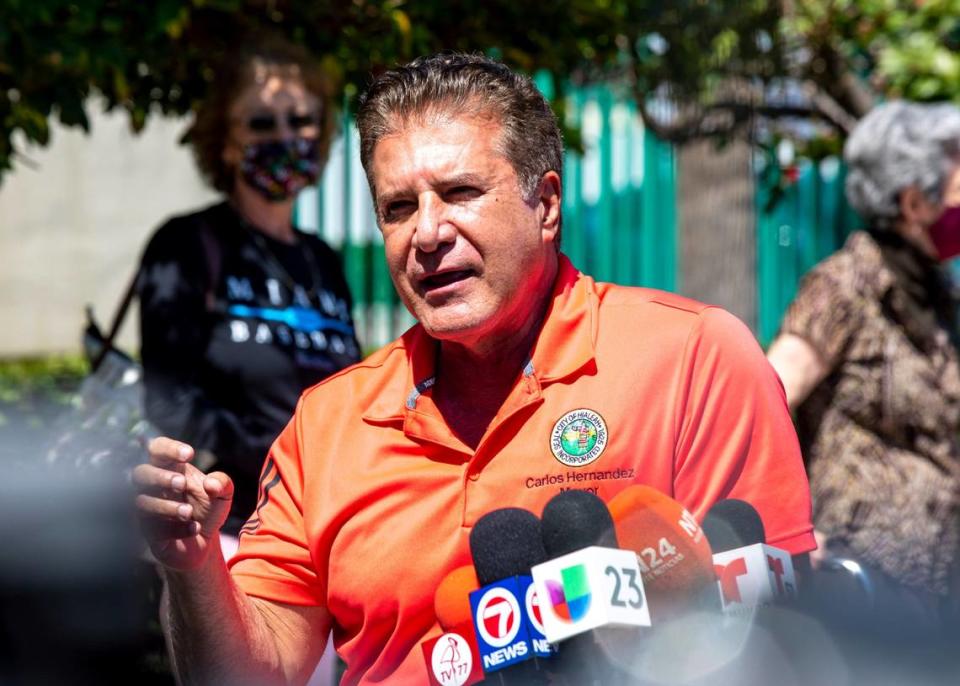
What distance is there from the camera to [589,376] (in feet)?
8.30

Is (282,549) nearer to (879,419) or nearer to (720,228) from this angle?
(879,419)

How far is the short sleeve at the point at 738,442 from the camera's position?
2.40m

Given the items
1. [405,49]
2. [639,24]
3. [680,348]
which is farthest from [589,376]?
[639,24]

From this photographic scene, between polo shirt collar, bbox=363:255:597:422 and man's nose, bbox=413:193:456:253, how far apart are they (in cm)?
28

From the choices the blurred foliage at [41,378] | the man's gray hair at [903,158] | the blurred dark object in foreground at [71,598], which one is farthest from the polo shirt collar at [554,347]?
the blurred foliage at [41,378]

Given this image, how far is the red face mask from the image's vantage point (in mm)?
4191

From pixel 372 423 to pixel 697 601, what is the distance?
885 mm

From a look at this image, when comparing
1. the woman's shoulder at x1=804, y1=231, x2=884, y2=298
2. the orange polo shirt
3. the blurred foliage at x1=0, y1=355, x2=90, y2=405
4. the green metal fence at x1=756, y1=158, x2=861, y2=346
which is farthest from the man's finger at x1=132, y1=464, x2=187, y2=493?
the green metal fence at x1=756, y1=158, x2=861, y2=346

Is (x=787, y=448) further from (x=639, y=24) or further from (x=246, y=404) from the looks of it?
(x=639, y=24)

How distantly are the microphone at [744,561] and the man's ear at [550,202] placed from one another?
2.39 feet

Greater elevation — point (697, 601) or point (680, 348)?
point (680, 348)

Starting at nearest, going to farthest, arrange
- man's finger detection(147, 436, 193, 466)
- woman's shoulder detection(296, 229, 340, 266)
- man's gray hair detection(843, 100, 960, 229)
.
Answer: man's finger detection(147, 436, 193, 466) → man's gray hair detection(843, 100, 960, 229) → woman's shoulder detection(296, 229, 340, 266)

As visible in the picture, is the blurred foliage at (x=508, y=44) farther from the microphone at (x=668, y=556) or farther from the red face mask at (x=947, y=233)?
the microphone at (x=668, y=556)

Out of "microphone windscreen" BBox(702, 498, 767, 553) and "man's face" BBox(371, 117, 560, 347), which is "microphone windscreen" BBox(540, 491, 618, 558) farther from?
"man's face" BBox(371, 117, 560, 347)
